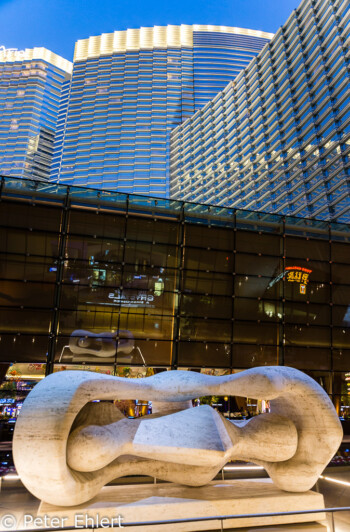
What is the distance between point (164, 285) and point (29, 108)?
132 metres

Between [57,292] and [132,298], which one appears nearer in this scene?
[57,292]

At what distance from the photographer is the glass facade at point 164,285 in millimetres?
16344

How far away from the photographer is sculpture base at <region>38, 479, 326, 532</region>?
6.74 meters

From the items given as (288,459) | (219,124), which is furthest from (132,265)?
(219,124)

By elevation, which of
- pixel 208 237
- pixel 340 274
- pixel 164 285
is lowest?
pixel 164 285

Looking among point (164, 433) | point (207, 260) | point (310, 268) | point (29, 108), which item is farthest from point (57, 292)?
point (29, 108)

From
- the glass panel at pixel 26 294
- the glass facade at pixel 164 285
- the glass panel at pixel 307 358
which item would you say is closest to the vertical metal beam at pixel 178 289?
the glass facade at pixel 164 285

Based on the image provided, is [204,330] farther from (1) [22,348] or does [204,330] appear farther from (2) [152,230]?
(1) [22,348]

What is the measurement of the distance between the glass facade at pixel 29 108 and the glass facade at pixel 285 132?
4671cm

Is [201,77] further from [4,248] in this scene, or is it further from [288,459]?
[288,459]

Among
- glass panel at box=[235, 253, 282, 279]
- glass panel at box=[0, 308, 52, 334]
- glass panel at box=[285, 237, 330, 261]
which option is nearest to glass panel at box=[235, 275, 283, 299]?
glass panel at box=[235, 253, 282, 279]

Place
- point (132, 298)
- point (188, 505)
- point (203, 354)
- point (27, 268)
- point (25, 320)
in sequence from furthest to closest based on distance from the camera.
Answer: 1. point (203, 354)
2. point (132, 298)
3. point (27, 268)
4. point (25, 320)
5. point (188, 505)

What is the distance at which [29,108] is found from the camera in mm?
130000

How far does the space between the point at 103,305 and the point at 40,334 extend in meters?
2.71
